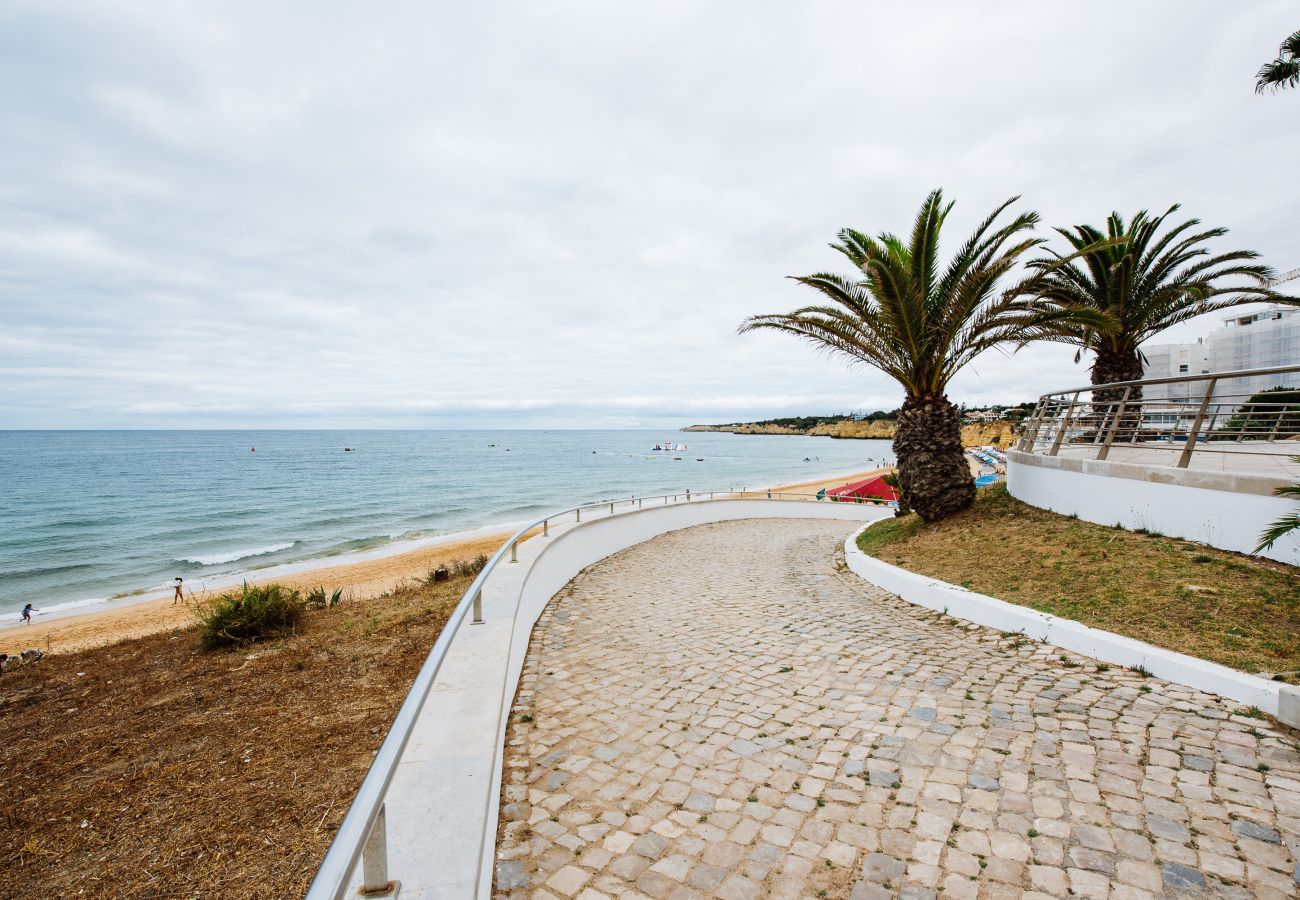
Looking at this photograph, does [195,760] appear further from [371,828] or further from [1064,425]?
[1064,425]

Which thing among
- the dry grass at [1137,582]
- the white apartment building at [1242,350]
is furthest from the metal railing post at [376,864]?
the white apartment building at [1242,350]

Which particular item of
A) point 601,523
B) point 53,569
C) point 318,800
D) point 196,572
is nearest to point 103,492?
point 53,569

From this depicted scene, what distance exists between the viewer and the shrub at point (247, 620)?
7840mm

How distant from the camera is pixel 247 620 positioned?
7953 millimetres

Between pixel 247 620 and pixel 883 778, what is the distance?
27.1ft

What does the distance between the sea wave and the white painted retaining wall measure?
29501 mm

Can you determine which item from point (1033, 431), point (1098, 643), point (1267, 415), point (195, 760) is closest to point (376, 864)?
point (195, 760)

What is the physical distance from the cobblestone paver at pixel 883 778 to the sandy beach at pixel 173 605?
30.0 ft

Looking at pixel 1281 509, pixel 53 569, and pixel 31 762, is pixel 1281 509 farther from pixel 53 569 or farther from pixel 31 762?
pixel 53 569

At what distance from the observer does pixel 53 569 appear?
940 inches

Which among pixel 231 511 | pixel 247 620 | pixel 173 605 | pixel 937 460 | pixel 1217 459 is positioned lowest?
pixel 173 605

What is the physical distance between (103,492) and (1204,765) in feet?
215

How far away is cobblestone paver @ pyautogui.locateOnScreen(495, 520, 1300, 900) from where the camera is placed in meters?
2.60

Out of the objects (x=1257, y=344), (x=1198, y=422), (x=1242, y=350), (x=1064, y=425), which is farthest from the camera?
(x=1242, y=350)
